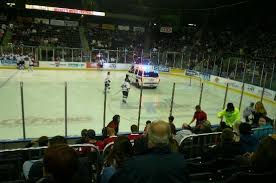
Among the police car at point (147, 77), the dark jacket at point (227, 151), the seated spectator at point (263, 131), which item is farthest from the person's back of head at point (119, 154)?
the police car at point (147, 77)

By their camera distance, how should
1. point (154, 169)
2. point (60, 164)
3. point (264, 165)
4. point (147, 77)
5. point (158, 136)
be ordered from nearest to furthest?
point (60, 164) < point (154, 169) < point (158, 136) < point (264, 165) < point (147, 77)

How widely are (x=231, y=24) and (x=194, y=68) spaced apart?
913 cm

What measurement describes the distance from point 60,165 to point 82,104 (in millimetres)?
12315

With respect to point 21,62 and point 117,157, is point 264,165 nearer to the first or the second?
point 117,157

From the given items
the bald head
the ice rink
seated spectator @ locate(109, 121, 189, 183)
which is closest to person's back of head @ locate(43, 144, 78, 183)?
seated spectator @ locate(109, 121, 189, 183)

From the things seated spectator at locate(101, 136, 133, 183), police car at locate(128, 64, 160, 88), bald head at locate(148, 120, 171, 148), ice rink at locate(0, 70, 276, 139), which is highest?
bald head at locate(148, 120, 171, 148)

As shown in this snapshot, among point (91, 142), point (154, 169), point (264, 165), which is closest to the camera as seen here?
point (154, 169)

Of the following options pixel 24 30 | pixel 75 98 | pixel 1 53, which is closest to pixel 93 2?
pixel 24 30

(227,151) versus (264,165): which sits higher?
(264,165)

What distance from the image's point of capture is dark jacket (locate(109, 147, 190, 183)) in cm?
222

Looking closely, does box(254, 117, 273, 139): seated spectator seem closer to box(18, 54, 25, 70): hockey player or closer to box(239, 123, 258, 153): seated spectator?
box(239, 123, 258, 153): seated spectator

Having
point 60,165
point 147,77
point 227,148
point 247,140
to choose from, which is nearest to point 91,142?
point 227,148

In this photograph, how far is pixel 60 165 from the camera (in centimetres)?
212

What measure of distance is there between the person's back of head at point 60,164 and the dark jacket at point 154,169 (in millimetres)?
371
